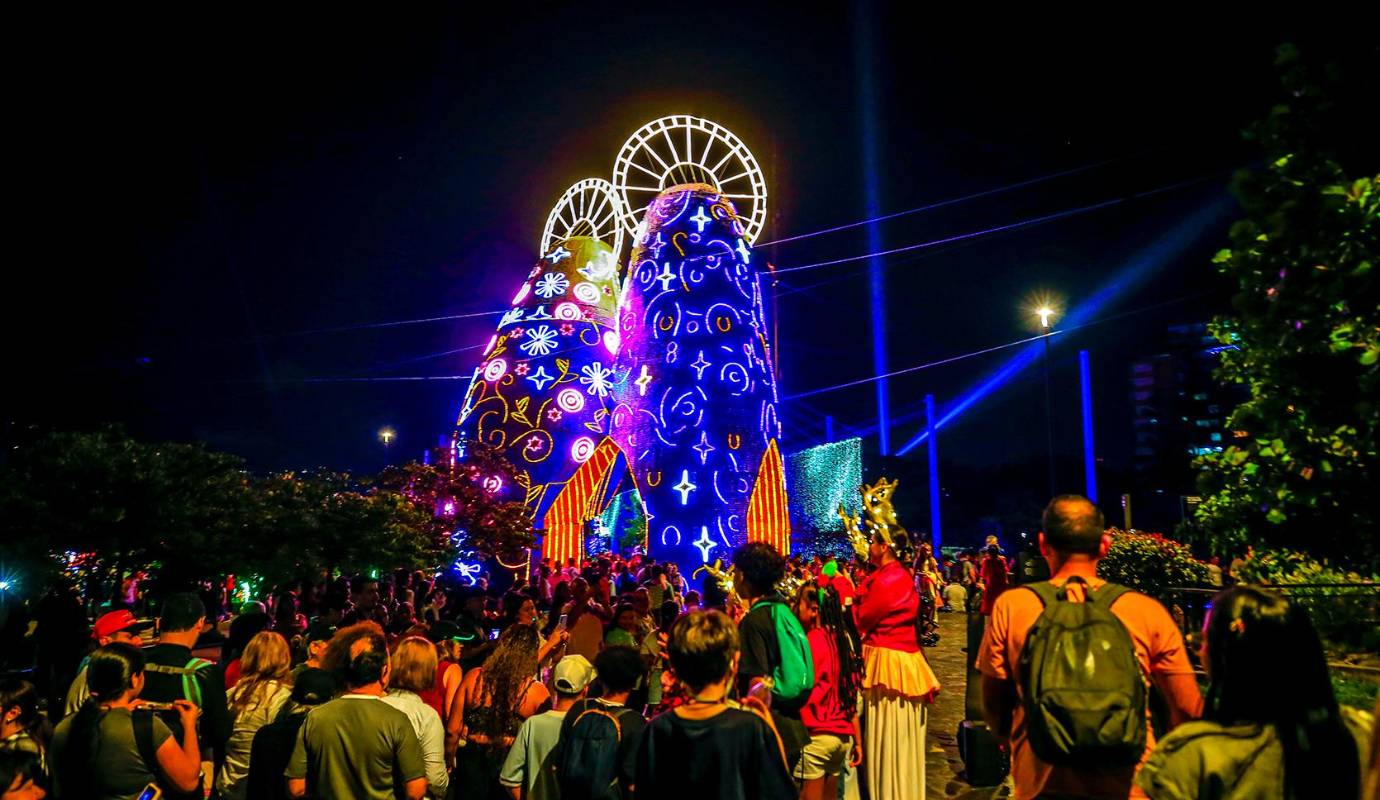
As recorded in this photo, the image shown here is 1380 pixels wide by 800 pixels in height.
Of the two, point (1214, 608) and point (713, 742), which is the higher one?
point (1214, 608)

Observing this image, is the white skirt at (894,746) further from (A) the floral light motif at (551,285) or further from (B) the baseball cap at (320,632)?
(A) the floral light motif at (551,285)

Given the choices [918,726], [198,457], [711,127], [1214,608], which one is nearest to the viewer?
[1214,608]

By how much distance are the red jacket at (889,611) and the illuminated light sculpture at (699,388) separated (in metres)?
15.3

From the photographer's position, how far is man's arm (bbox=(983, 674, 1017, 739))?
10.5 ft

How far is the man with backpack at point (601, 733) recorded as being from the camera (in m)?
3.69

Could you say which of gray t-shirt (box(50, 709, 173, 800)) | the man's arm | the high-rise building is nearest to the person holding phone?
gray t-shirt (box(50, 709, 173, 800))

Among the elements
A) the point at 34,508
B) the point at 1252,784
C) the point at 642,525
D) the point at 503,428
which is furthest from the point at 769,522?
the point at 1252,784

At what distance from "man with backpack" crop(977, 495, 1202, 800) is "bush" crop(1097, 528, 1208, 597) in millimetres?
10175

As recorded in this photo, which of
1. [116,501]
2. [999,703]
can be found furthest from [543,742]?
[116,501]

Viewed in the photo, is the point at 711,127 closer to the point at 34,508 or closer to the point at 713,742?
the point at 34,508

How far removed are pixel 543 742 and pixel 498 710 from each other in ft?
1.98

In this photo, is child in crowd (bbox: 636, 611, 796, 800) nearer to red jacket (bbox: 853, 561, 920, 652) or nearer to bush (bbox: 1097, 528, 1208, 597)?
red jacket (bbox: 853, 561, 920, 652)

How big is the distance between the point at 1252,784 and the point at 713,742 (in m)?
1.65

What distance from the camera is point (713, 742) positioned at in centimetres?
300
